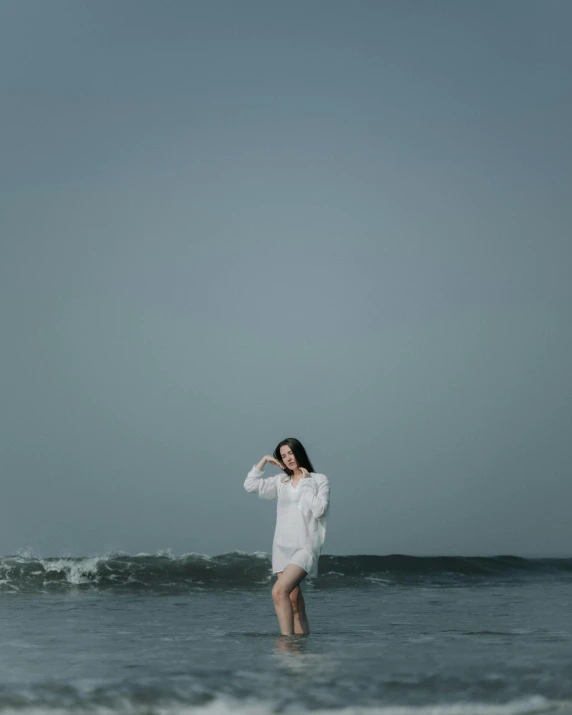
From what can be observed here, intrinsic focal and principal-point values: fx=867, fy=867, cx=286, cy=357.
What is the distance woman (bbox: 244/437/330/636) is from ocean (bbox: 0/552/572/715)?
14.8 inches

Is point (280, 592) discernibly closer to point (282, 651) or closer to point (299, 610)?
point (299, 610)

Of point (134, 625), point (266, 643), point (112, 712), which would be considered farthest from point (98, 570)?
point (112, 712)

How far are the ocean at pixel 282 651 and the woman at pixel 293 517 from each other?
37cm

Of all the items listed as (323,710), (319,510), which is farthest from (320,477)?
(323,710)

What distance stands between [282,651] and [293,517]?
3.45ft

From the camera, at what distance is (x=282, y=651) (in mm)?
6301

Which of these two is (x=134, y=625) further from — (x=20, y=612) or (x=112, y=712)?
(x=112, y=712)

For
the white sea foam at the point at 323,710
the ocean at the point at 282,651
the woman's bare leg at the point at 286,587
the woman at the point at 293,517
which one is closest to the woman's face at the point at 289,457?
the woman at the point at 293,517

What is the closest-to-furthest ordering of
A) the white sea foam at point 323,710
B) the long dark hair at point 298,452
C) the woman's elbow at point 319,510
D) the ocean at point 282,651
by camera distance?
the white sea foam at point 323,710 → the ocean at point 282,651 → the woman's elbow at point 319,510 → the long dark hair at point 298,452

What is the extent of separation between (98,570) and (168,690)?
11959 millimetres

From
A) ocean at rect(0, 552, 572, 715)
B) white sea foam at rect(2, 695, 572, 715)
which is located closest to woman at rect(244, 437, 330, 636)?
ocean at rect(0, 552, 572, 715)

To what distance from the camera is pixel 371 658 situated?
5.98 m

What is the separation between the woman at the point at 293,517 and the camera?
679cm

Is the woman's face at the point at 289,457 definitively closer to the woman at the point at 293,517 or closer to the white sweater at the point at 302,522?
the woman at the point at 293,517
